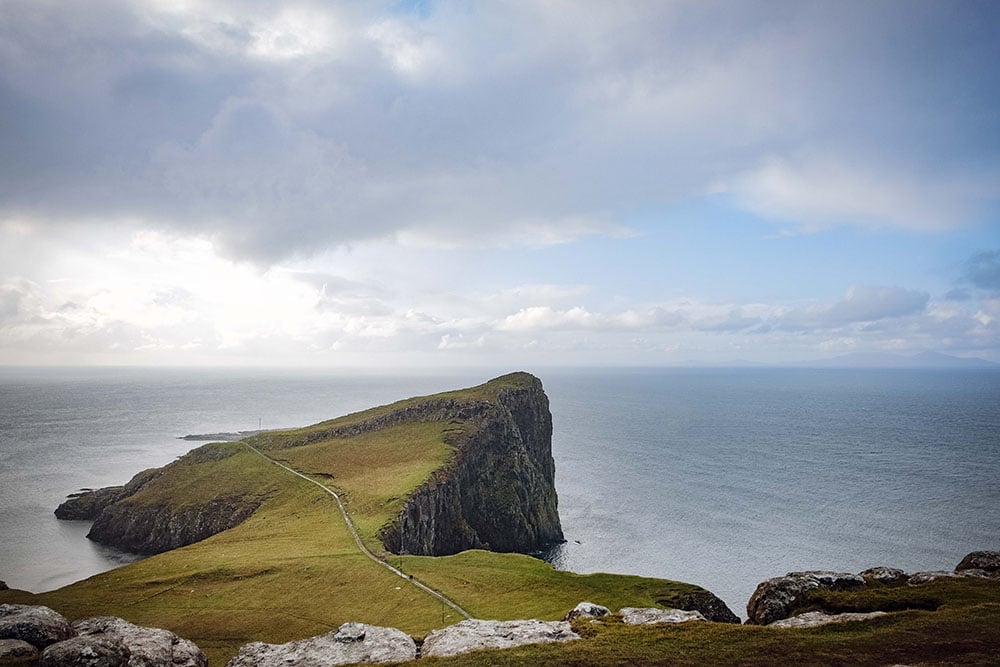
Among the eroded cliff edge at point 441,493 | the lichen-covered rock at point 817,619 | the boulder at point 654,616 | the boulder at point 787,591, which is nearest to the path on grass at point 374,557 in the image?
the eroded cliff edge at point 441,493

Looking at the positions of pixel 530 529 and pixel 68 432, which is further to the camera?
pixel 68 432

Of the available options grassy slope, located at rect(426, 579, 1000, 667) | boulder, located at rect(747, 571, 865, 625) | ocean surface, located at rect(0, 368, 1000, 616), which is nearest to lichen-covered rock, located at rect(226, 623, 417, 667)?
grassy slope, located at rect(426, 579, 1000, 667)

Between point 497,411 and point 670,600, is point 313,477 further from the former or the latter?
point 670,600

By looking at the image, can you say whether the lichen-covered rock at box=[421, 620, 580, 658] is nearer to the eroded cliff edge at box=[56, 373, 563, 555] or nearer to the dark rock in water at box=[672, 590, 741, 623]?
the dark rock in water at box=[672, 590, 741, 623]

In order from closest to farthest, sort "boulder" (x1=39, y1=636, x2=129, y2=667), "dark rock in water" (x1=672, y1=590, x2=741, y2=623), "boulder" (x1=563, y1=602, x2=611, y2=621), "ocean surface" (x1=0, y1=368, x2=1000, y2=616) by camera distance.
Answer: "boulder" (x1=39, y1=636, x2=129, y2=667) → "boulder" (x1=563, y1=602, x2=611, y2=621) → "dark rock in water" (x1=672, y1=590, x2=741, y2=623) → "ocean surface" (x1=0, y1=368, x2=1000, y2=616)

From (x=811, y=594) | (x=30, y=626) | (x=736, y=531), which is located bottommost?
(x=736, y=531)

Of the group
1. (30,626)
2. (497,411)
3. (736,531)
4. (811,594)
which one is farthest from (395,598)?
(736,531)

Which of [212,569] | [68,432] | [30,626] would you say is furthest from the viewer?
[68,432]
